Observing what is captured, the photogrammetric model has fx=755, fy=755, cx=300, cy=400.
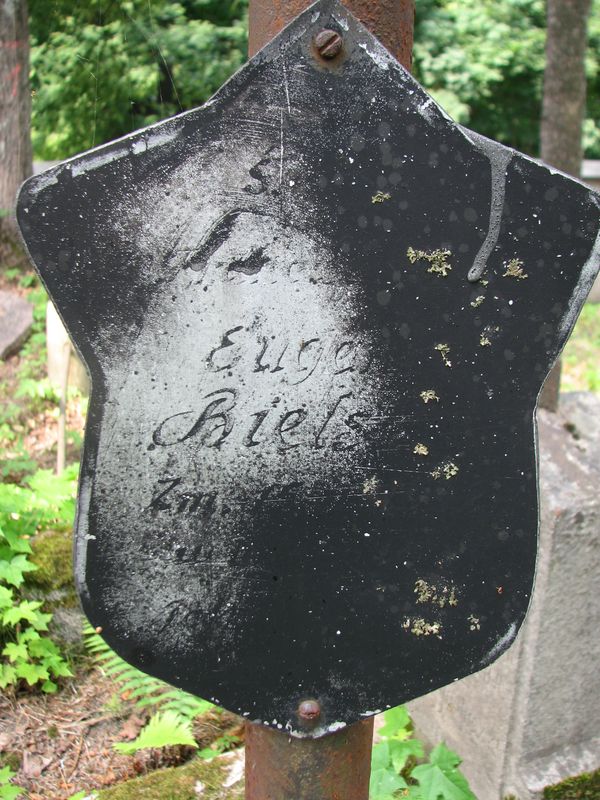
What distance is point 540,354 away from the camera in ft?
3.54

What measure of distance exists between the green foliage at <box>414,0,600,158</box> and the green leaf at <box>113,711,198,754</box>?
955 centimetres

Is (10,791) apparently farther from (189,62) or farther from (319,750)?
(189,62)

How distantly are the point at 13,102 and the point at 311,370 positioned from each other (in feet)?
20.3

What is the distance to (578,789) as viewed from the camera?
2242 millimetres

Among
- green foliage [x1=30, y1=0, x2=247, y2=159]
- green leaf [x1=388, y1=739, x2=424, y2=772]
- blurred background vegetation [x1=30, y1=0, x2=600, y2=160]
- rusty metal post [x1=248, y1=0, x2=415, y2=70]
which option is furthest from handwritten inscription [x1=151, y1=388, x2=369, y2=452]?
green foliage [x1=30, y1=0, x2=247, y2=159]

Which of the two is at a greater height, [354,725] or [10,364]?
[354,725]

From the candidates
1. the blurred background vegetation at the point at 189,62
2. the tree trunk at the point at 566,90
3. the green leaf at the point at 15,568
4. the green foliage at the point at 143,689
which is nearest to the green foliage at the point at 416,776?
the green foliage at the point at 143,689

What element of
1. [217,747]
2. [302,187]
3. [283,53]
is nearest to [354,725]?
[302,187]

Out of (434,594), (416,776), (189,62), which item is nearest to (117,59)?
(189,62)

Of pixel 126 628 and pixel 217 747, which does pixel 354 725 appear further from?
pixel 217 747

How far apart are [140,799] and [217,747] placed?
0.39 metres

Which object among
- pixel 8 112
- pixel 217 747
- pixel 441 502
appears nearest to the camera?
pixel 441 502

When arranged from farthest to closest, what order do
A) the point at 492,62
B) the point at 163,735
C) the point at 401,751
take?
the point at 492,62
the point at 163,735
the point at 401,751

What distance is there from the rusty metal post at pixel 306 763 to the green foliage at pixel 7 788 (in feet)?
3.90
